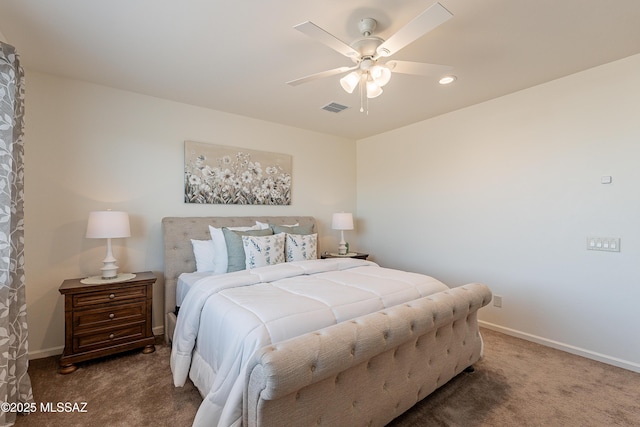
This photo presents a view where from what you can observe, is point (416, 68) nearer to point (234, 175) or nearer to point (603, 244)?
point (603, 244)

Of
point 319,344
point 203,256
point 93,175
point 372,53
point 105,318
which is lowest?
point 105,318

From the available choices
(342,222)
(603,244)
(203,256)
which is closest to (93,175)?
(203,256)

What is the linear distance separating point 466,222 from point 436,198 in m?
0.50

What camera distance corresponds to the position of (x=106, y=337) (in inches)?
98.7

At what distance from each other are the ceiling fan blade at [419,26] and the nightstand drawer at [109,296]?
2786 mm

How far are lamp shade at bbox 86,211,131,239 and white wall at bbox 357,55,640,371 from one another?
3411mm

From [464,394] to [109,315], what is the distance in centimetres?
290

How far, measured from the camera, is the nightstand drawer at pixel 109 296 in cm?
239

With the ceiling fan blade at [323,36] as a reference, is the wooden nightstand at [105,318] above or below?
below

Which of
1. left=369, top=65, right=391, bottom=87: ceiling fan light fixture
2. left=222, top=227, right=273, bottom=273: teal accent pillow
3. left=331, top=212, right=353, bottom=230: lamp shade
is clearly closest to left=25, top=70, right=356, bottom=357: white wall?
left=222, top=227, right=273, bottom=273: teal accent pillow

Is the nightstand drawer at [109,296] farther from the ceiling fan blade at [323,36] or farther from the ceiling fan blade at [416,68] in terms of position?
the ceiling fan blade at [416,68]

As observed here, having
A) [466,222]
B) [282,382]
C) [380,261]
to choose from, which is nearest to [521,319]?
[466,222]

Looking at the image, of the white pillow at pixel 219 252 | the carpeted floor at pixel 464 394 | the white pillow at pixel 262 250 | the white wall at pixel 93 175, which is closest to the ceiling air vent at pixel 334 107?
the white wall at pixel 93 175

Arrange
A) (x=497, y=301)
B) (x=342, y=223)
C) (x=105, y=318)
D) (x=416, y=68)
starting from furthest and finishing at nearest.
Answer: (x=342, y=223), (x=497, y=301), (x=105, y=318), (x=416, y=68)
